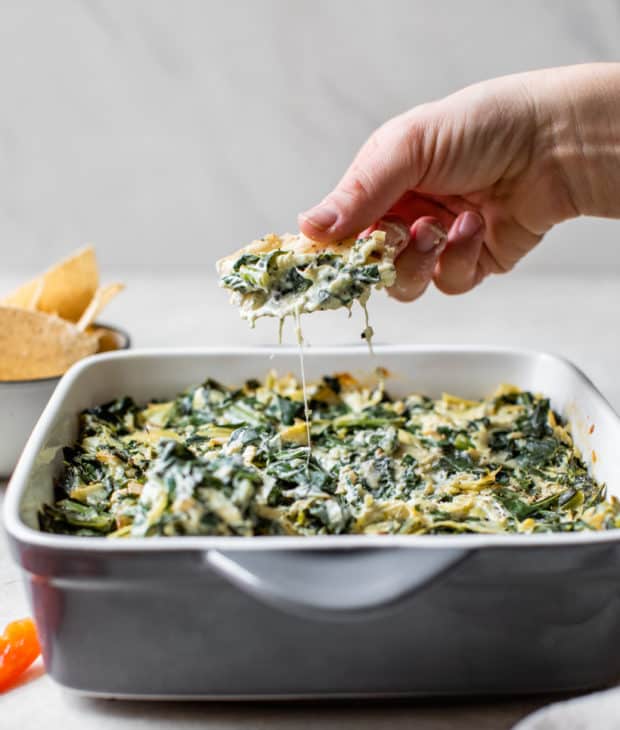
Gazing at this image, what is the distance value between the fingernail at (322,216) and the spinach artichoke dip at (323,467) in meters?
0.59

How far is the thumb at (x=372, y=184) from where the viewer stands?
111 inches

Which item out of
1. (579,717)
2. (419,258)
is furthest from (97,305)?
(579,717)

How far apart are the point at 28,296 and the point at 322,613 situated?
7.90ft

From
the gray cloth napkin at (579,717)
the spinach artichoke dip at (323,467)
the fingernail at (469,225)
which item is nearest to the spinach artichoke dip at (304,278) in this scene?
the spinach artichoke dip at (323,467)

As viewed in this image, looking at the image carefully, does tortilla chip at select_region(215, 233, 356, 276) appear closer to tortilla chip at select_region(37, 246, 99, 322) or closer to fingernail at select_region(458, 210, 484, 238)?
fingernail at select_region(458, 210, 484, 238)

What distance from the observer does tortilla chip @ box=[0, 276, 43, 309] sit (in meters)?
3.88

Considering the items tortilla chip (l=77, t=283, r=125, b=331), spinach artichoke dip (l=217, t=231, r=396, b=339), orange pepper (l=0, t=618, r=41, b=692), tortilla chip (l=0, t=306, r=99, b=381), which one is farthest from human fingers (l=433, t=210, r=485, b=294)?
orange pepper (l=0, t=618, r=41, b=692)

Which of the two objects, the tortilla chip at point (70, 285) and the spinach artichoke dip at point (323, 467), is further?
the tortilla chip at point (70, 285)

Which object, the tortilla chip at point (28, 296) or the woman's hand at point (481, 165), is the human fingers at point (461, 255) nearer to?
the woman's hand at point (481, 165)

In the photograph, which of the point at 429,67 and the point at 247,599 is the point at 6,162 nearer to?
the point at 429,67

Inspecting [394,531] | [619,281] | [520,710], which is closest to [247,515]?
[394,531]

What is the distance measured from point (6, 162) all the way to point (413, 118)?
3165 mm

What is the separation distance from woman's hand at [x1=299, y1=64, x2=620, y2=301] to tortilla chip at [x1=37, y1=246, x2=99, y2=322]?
1.24 meters

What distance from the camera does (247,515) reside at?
2.11m
